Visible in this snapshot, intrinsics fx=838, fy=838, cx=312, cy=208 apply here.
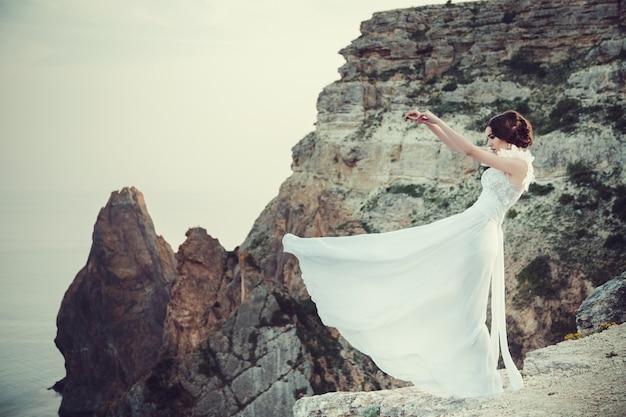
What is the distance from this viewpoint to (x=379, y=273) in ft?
33.4

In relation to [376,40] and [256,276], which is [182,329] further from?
[376,40]

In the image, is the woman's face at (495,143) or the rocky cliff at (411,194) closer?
the woman's face at (495,143)

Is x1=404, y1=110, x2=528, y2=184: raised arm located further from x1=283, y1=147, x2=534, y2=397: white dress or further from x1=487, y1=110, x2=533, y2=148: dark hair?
x1=487, y1=110, x2=533, y2=148: dark hair

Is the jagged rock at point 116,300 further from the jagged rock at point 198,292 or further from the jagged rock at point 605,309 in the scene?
the jagged rock at point 605,309

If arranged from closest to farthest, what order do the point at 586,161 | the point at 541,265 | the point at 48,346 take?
the point at 541,265
the point at 586,161
the point at 48,346

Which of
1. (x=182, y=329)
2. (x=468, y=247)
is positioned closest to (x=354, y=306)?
(x=468, y=247)

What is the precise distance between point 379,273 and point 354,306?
0.51 meters

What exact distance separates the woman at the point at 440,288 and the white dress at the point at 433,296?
12 millimetres

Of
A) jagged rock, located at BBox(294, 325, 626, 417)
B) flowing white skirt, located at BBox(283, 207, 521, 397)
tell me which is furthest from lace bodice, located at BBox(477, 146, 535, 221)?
jagged rock, located at BBox(294, 325, 626, 417)

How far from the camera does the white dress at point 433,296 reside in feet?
31.7

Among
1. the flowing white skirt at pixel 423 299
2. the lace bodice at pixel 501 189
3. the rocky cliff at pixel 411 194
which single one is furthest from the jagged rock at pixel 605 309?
the rocky cliff at pixel 411 194

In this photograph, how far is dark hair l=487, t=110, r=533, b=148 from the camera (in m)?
9.48

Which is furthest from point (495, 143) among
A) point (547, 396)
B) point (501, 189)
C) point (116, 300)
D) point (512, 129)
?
point (116, 300)

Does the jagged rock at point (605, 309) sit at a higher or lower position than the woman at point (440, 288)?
lower
